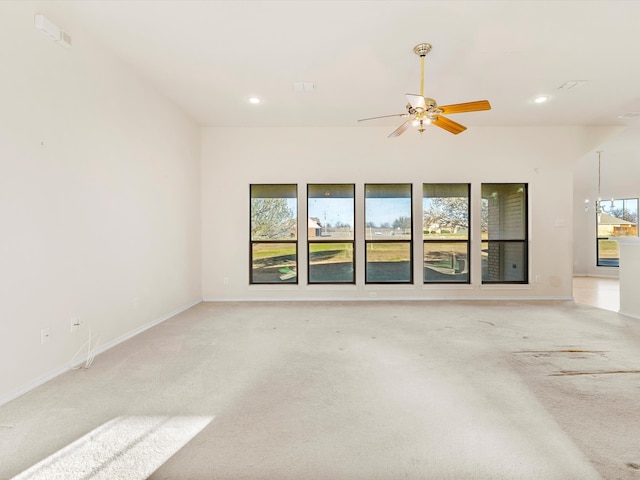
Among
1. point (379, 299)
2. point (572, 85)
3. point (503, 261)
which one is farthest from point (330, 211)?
point (572, 85)

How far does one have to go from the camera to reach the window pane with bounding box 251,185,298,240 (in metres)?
5.43

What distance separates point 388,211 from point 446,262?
149 cm

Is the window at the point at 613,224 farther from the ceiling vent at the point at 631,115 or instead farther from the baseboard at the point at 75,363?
the baseboard at the point at 75,363

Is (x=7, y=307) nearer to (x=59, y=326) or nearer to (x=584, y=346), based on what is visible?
(x=59, y=326)

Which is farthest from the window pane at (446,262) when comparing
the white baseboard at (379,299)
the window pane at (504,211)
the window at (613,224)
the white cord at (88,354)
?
the window at (613,224)

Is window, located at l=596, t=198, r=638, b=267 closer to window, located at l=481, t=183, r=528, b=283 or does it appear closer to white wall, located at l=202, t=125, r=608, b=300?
white wall, located at l=202, t=125, r=608, b=300

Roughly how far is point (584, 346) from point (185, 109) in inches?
241

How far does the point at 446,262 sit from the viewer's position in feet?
17.9

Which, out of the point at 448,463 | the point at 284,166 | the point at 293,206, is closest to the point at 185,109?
the point at 284,166

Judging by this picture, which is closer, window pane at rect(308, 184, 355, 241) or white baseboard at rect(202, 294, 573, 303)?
white baseboard at rect(202, 294, 573, 303)

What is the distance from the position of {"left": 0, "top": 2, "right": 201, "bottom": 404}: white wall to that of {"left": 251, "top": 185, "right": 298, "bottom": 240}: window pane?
61.9 inches

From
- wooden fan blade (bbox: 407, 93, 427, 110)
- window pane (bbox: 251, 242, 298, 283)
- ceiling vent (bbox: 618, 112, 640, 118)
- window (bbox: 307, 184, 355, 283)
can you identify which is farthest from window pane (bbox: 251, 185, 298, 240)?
ceiling vent (bbox: 618, 112, 640, 118)

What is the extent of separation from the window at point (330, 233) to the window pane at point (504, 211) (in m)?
2.58

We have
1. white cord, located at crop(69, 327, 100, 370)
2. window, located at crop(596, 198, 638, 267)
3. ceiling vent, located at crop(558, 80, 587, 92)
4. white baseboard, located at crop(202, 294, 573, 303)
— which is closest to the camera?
white cord, located at crop(69, 327, 100, 370)
